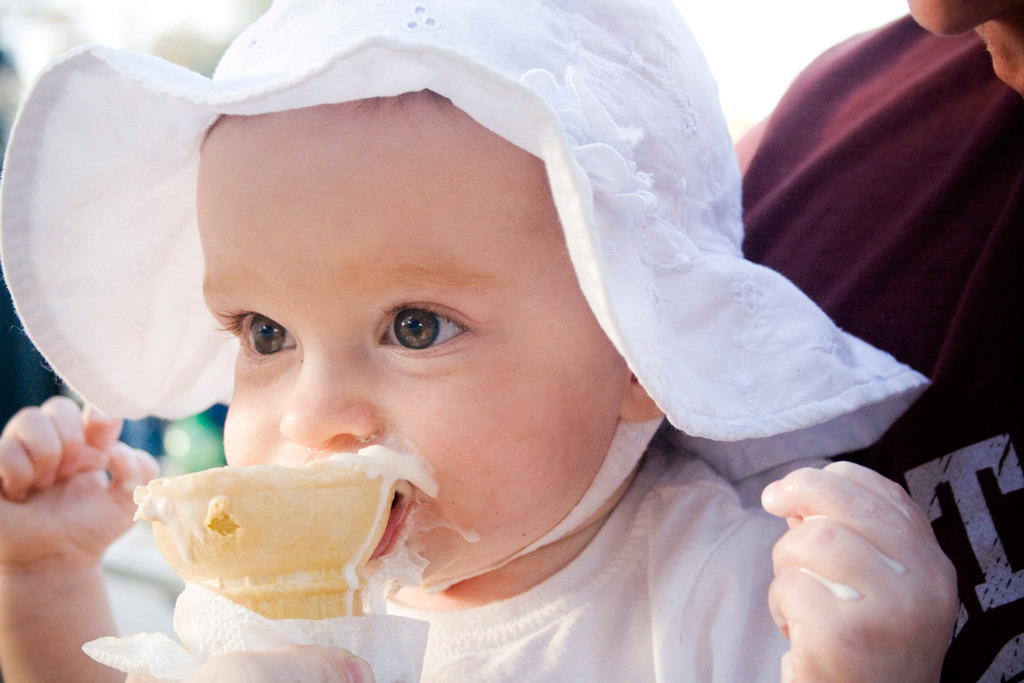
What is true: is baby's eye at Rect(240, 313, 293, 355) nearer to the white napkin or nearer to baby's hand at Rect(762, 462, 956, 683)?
the white napkin

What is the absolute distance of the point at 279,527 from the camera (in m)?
0.88

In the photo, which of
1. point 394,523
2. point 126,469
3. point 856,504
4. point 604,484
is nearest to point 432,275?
point 394,523

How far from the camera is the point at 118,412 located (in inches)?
58.5

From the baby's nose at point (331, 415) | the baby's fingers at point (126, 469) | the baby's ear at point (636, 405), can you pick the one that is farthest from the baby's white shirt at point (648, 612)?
the baby's fingers at point (126, 469)

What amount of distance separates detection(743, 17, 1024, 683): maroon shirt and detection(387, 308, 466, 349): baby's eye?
2.28ft

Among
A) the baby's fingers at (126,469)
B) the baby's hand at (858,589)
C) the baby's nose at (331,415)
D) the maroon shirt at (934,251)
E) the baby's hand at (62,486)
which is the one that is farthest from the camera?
the baby's fingers at (126,469)

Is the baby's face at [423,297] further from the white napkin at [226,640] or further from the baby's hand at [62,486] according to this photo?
the baby's hand at [62,486]

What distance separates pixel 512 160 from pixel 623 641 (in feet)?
2.30

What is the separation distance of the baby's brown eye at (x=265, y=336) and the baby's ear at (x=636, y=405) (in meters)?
0.50

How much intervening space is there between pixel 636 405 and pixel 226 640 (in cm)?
62

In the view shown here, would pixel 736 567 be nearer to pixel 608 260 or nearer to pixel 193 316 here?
pixel 608 260

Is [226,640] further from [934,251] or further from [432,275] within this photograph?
[934,251]

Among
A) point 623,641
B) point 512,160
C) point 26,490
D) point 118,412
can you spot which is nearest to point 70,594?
point 26,490

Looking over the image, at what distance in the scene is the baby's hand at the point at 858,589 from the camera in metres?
0.81
